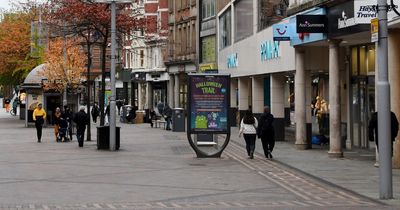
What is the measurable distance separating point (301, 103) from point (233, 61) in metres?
14.6

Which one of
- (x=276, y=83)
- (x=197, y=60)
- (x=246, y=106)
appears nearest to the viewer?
(x=276, y=83)

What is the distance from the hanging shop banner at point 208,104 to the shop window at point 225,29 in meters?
18.9

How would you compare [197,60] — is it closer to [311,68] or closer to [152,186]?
[311,68]

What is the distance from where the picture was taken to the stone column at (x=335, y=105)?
21.3m

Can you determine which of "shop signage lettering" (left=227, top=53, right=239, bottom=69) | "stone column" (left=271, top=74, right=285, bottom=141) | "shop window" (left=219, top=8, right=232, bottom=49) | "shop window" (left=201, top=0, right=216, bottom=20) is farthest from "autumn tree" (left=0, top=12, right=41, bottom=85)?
"stone column" (left=271, top=74, right=285, bottom=141)

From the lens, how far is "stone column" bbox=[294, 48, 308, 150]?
24.6 m

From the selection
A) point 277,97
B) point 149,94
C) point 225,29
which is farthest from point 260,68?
point 149,94

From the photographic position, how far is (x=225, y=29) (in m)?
44.0

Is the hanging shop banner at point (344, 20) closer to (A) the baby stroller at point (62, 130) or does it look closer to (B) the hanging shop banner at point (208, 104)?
(B) the hanging shop banner at point (208, 104)

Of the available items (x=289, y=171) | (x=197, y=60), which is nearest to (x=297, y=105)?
(x=289, y=171)

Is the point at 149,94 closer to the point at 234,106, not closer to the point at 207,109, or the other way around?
the point at 234,106

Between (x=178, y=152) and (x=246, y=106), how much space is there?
50.1ft

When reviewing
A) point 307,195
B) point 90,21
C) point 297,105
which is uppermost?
point 90,21

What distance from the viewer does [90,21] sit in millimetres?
29922
